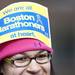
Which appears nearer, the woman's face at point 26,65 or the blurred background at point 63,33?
the woman's face at point 26,65

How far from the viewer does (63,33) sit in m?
1.66

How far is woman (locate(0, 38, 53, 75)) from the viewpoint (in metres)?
1.02

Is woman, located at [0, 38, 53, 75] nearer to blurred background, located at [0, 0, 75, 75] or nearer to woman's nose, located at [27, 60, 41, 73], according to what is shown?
woman's nose, located at [27, 60, 41, 73]

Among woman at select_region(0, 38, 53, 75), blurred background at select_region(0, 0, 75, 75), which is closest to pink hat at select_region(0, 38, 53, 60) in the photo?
woman at select_region(0, 38, 53, 75)

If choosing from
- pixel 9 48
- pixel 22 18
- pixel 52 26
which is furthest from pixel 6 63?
pixel 52 26

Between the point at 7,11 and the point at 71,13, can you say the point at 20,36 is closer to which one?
the point at 7,11

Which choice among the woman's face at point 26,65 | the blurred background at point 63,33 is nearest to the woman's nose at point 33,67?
the woman's face at point 26,65

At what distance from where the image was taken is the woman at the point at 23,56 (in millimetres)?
1020

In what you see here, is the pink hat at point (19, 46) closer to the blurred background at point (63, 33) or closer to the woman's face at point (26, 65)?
the woman's face at point (26, 65)

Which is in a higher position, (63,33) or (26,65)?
(63,33)

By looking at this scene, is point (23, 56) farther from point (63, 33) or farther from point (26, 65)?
point (63, 33)

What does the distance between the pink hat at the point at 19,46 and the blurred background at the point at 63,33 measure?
23.7 inches

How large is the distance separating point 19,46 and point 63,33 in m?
0.67

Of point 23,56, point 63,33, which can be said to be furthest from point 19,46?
point 63,33
